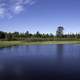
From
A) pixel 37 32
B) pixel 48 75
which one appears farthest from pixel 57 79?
pixel 37 32

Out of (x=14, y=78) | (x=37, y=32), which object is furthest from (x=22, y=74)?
(x=37, y=32)

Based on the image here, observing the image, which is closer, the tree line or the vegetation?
the vegetation

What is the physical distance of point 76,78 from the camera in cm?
1848

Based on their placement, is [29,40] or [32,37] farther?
[32,37]

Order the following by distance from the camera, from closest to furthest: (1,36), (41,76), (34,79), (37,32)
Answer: (34,79)
(41,76)
(1,36)
(37,32)

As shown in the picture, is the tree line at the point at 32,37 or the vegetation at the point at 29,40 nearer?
the vegetation at the point at 29,40

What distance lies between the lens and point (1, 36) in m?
153

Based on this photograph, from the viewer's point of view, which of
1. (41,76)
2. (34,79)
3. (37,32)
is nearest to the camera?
(34,79)

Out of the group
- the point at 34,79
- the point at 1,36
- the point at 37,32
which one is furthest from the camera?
the point at 37,32

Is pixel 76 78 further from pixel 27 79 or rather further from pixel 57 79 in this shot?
pixel 27 79

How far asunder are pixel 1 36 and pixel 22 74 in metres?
136

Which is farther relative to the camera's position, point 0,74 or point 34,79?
point 0,74

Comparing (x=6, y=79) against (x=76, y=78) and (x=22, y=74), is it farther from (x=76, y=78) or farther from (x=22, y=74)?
(x=76, y=78)

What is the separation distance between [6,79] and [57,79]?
5348 mm
